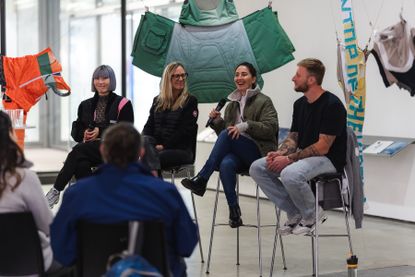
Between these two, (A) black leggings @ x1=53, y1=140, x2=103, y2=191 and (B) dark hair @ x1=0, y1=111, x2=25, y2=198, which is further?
(A) black leggings @ x1=53, y1=140, x2=103, y2=191

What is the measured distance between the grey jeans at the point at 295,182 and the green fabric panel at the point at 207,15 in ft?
5.22

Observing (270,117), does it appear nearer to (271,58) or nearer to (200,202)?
(271,58)

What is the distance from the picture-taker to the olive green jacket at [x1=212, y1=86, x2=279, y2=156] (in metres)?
5.22

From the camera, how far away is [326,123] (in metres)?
4.82

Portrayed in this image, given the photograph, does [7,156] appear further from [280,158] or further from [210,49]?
[210,49]

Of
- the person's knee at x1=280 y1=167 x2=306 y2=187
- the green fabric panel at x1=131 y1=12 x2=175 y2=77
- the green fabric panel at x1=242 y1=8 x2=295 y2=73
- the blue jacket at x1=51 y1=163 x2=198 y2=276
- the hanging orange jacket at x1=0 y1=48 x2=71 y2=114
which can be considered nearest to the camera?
the blue jacket at x1=51 y1=163 x2=198 y2=276

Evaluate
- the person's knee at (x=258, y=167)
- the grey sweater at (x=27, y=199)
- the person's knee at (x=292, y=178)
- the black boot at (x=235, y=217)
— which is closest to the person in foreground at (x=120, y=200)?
the grey sweater at (x=27, y=199)

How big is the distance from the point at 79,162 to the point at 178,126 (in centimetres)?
72

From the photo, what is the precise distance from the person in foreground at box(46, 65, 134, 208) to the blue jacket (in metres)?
2.66

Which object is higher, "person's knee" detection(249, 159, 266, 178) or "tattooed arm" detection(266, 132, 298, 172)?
"tattooed arm" detection(266, 132, 298, 172)

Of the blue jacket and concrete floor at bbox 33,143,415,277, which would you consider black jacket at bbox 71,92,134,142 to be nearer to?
concrete floor at bbox 33,143,415,277

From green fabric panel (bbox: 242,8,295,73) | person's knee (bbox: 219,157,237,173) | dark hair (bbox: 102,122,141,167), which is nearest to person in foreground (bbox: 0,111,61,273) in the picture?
dark hair (bbox: 102,122,141,167)

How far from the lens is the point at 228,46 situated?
20.2ft

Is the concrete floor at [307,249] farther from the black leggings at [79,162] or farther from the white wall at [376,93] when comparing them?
the black leggings at [79,162]
